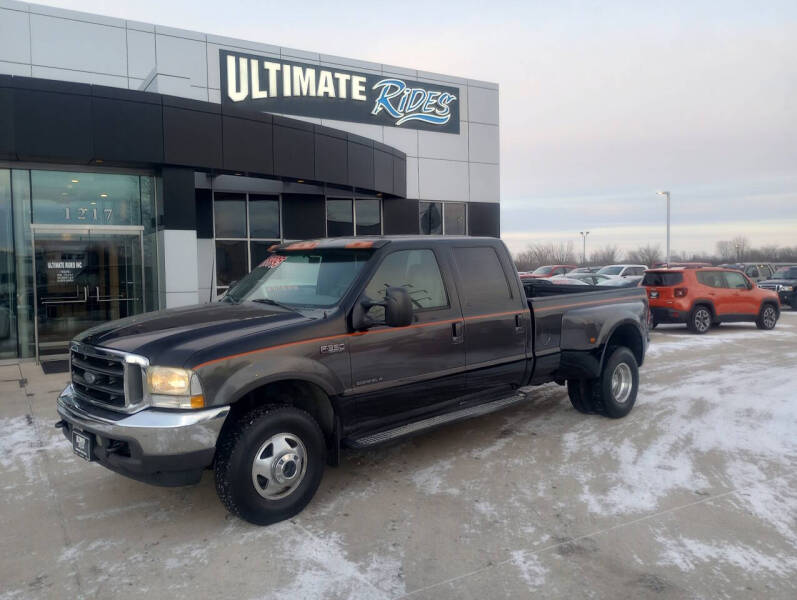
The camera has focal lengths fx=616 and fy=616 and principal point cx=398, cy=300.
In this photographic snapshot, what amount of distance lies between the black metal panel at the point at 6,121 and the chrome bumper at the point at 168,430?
8.17 m

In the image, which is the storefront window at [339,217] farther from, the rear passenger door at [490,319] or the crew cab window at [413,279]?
the crew cab window at [413,279]

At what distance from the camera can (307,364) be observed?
169 inches

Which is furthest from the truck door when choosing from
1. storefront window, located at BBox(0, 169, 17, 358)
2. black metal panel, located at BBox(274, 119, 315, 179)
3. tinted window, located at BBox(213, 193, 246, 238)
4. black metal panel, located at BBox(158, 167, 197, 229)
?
tinted window, located at BBox(213, 193, 246, 238)

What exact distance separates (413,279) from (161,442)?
2371 mm

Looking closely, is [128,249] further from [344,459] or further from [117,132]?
[344,459]

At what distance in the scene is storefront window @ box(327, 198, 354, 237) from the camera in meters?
18.2

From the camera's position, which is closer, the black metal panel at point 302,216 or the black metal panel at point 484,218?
the black metal panel at point 302,216

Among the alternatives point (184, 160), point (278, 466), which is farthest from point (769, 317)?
point (278, 466)

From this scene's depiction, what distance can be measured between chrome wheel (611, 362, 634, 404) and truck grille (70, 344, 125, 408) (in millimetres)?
5120

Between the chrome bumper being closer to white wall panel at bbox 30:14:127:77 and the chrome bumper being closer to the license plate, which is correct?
the license plate

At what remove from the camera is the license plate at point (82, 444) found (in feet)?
13.6

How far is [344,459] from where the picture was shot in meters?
5.63

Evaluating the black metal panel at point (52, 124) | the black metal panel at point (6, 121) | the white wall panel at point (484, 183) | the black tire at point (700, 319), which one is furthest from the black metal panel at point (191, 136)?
the black tire at point (700, 319)

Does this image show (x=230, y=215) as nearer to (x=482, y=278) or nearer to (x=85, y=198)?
(x=85, y=198)
